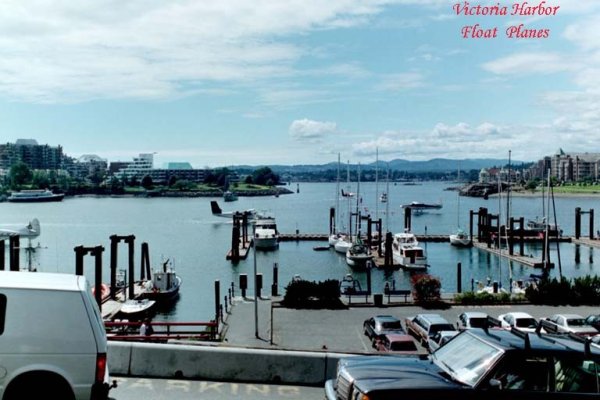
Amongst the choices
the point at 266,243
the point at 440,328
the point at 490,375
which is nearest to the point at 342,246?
the point at 266,243

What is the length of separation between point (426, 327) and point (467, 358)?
62.1ft

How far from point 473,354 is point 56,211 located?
633 feet

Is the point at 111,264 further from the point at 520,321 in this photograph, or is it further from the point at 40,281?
the point at 40,281

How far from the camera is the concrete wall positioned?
12070 millimetres

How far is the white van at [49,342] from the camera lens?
8.53 metres

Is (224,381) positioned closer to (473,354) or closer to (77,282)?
(77,282)

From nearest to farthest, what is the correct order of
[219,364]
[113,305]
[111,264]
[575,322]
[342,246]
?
[219,364] < [575,322] < [113,305] < [111,264] < [342,246]

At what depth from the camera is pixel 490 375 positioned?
8.02 m

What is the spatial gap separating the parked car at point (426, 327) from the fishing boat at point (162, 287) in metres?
28.6

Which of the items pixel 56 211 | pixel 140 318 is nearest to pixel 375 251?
pixel 140 318

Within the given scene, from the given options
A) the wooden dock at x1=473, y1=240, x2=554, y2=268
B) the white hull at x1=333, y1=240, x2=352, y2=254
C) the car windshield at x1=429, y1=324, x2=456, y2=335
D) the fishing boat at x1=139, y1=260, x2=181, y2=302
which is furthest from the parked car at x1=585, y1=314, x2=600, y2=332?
the white hull at x1=333, y1=240, x2=352, y2=254

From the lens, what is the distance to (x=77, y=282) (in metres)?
9.05

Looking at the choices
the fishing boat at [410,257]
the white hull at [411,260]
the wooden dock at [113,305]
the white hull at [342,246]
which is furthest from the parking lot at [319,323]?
the white hull at [342,246]

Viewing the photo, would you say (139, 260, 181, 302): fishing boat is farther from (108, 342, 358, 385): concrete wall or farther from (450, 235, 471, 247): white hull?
(450, 235, 471, 247): white hull
